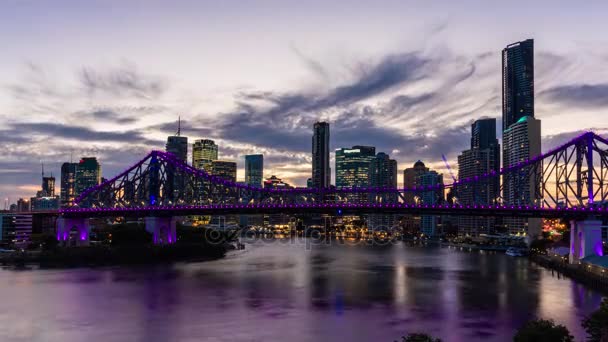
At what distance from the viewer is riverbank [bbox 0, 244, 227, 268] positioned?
75.8 metres

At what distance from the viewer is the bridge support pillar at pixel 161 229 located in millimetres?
92606

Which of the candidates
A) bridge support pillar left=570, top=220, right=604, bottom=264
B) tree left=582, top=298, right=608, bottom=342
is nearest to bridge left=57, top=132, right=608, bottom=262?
bridge support pillar left=570, top=220, right=604, bottom=264

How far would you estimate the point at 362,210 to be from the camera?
7925cm

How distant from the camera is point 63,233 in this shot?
3684 inches

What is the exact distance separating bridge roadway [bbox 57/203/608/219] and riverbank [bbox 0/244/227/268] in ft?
21.6

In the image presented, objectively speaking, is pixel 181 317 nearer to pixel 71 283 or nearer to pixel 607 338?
pixel 71 283

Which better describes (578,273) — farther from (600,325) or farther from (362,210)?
(600,325)

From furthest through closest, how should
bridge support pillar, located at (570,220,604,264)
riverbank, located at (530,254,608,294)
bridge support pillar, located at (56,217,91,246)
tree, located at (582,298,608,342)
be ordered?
bridge support pillar, located at (56,217,91,246), bridge support pillar, located at (570,220,604,264), riverbank, located at (530,254,608,294), tree, located at (582,298,608,342)

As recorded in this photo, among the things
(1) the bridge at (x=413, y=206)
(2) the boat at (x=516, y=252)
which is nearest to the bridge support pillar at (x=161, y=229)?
(1) the bridge at (x=413, y=206)

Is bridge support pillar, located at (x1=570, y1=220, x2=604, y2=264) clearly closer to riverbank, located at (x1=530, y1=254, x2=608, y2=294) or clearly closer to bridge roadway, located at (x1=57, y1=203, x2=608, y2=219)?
bridge roadway, located at (x1=57, y1=203, x2=608, y2=219)

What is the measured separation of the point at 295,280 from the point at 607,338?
1571 inches

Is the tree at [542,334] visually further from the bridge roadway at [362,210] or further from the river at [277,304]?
the bridge roadway at [362,210]

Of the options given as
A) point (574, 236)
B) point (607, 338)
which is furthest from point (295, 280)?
point (607, 338)

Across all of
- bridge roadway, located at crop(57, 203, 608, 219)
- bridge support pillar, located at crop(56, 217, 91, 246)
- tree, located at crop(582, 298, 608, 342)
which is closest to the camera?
tree, located at crop(582, 298, 608, 342)
